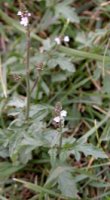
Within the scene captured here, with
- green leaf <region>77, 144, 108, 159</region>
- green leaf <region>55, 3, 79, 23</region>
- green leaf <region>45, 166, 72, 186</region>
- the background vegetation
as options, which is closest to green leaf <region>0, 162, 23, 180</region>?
the background vegetation

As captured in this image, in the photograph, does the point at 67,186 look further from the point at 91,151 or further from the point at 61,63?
the point at 61,63

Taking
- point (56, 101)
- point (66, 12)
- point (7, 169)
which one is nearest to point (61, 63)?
point (56, 101)

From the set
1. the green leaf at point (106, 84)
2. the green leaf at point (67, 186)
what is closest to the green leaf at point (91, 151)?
the green leaf at point (67, 186)

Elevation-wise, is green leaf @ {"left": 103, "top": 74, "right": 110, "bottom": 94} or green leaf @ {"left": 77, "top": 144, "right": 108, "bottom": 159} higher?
green leaf @ {"left": 103, "top": 74, "right": 110, "bottom": 94}

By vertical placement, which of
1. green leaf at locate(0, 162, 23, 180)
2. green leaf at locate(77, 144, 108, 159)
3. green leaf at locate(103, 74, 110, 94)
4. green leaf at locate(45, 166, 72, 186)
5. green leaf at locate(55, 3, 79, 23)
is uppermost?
green leaf at locate(55, 3, 79, 23)

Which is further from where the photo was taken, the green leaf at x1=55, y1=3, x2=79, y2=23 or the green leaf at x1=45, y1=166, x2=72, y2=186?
the green leaf at x1=55, y1=3, x2=79, y2=23

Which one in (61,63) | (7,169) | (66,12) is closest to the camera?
(7,169)

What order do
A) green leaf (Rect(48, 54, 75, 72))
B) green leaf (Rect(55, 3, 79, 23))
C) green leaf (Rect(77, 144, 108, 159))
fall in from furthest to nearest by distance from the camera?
green leaf (Rect(55, 3, 79, 23)) < green leaf (Rect(48, 54, 75, 72)) < green leaf (Rect(77, 144, 108, 159))

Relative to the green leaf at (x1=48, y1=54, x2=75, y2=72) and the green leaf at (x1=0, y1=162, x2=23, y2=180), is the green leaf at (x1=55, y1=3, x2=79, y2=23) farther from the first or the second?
the green leaf at (x1=0, y1=162, x2=23, y2=180)
